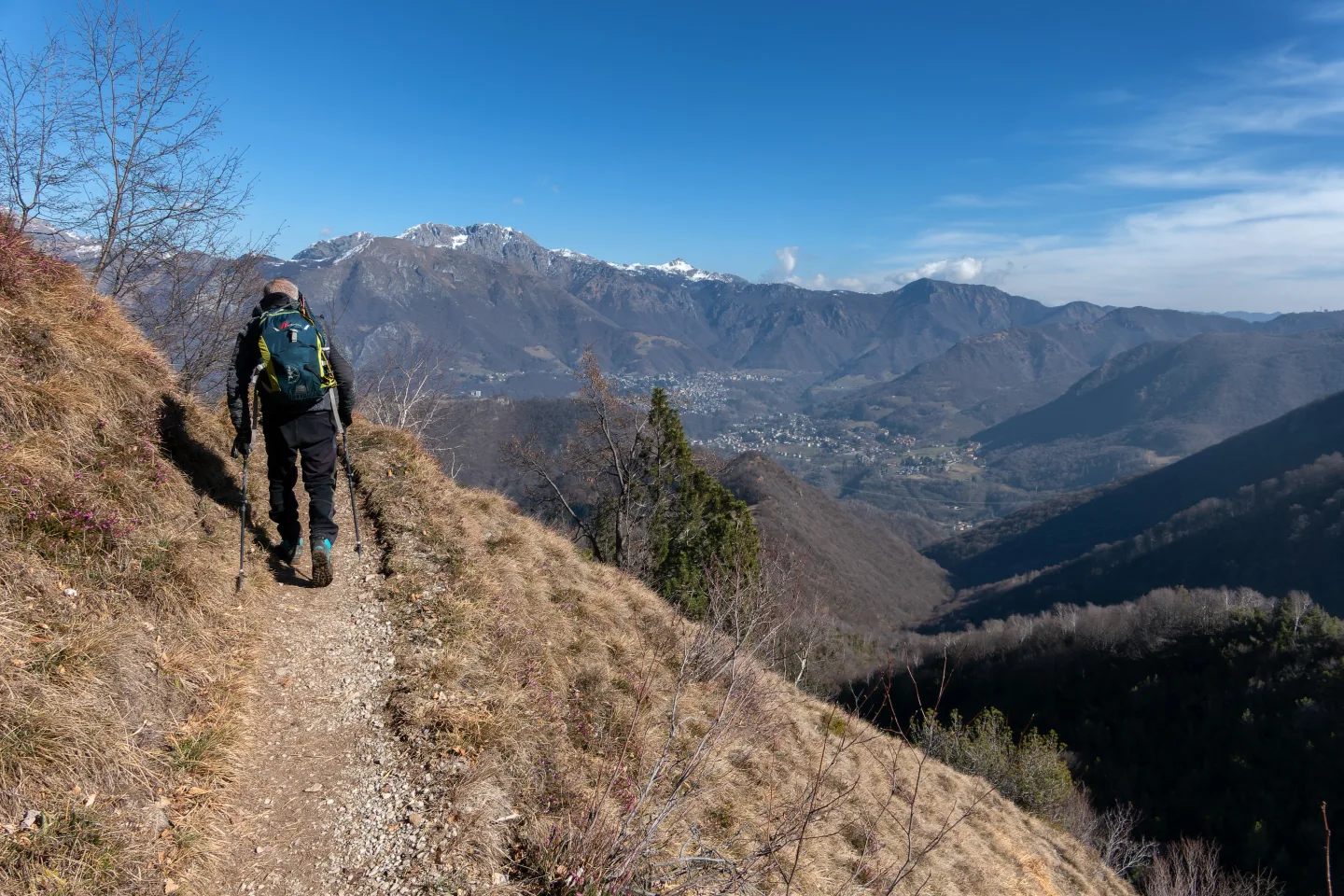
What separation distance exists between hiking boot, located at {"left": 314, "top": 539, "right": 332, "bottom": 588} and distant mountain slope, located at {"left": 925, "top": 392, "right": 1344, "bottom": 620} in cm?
13375

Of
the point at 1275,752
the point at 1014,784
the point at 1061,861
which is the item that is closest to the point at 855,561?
the point at 1275,752

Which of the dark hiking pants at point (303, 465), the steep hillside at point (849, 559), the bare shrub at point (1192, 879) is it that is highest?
the dark hiking pants at point (303, 465)

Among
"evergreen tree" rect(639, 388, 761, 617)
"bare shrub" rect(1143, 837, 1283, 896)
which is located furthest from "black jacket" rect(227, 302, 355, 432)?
"bare shrub" rect(1143, 837, 1283, 896)

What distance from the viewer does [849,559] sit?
133250 mm

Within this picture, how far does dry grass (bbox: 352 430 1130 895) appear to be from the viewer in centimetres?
417

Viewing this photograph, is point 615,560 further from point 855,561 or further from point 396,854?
point 855,561

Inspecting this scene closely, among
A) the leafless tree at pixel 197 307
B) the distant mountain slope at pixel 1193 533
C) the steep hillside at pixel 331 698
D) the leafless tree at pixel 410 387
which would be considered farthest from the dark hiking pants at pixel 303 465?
the distant mountain slope at pixel 1193 533

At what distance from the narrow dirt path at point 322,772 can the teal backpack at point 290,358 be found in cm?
210

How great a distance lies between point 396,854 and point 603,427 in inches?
764

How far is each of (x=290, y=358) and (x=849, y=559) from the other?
137 metres

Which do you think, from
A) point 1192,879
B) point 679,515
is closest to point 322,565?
point 679,515

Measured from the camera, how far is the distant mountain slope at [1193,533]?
109m

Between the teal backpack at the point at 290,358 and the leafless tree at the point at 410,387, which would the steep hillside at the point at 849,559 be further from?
the teal backpack at the point at 290,358

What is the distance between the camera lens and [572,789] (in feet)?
16.0
